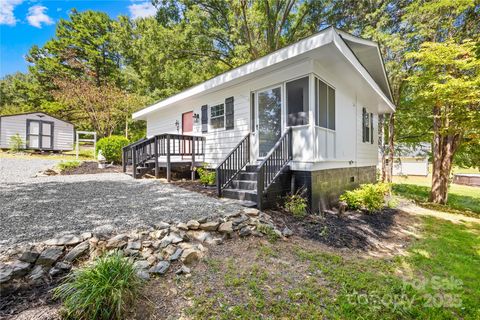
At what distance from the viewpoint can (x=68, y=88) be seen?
17.0 meters

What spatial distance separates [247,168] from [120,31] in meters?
20.5

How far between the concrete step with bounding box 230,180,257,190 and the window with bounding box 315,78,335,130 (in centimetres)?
210

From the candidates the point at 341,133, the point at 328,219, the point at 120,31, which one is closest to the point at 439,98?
the point at 341,133


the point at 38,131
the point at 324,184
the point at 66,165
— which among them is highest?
the point at 38,131

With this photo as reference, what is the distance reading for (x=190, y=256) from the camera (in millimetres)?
2963

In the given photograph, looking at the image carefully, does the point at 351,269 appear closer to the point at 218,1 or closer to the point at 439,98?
the point at 439,98

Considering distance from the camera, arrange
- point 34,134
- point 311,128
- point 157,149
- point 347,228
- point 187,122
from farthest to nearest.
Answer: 1. point 34,134
2. point 187,122
3. point 157,149
4. point 311,128
5. point 347,228

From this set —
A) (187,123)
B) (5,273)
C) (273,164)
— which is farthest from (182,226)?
(187,123)

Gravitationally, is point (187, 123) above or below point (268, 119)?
above

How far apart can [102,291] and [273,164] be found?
396 centimetres

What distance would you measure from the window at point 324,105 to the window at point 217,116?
3290 millimetres

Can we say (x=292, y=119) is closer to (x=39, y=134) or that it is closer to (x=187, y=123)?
(x=187, y=123)

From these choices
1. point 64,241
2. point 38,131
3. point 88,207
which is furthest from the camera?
point 38,131

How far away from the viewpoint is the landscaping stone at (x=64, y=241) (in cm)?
282
